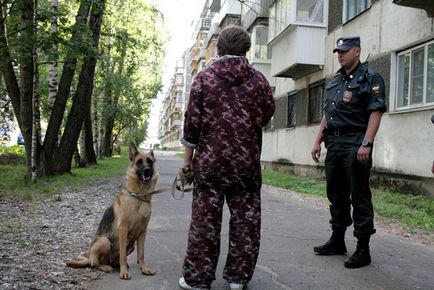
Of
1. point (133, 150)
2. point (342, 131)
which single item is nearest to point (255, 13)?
point (342, 131)

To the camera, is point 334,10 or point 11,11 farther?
point 334,10

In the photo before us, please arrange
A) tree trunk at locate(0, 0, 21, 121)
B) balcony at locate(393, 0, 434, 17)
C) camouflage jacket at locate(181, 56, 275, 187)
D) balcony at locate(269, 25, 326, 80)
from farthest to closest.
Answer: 1. balcony at locate(269, 25, 326, 80)
2. tree trunk at locate(0, 0, 21, 121)
3. balcony at locate(393, 0, 434, 17)
4. camouflage jacket at locate(181, 56, 275, 187)

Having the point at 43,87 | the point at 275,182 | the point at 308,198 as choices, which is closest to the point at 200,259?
the point at 308,198

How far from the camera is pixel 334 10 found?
1752cm

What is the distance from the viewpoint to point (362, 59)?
48.3 ft

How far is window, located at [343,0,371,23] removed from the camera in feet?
50.0

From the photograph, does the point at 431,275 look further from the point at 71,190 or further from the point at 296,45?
the point at 296,45

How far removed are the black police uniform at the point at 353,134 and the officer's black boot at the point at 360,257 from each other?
0.38 feet

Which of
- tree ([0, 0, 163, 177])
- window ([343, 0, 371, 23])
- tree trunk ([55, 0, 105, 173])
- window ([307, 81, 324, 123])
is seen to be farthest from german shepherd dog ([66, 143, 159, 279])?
window ([307, 81, 324, 123])

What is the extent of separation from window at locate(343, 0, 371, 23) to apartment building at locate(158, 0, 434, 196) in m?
0.03

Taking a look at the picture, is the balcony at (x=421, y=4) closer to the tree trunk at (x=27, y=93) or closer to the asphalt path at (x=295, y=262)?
the asphalt path at (x=295, y=262)

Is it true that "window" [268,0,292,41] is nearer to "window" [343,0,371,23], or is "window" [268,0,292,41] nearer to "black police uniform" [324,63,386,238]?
"window" [343,0,371,23]

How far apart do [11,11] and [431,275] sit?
10.6m

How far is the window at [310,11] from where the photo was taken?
18.3m
